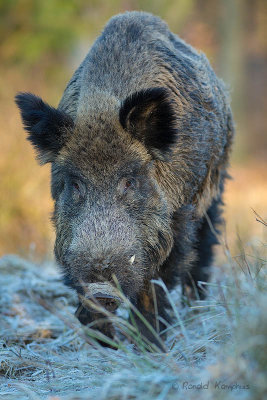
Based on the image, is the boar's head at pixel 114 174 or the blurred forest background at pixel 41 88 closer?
the boar's head at pixel 114 174

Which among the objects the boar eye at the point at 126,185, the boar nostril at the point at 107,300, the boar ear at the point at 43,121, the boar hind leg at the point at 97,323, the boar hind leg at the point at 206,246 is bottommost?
the boar hind leg at the point at 97,323

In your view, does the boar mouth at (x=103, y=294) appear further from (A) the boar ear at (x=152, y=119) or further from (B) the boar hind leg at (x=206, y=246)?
(B) the boar hind leg at (x=206, y=246)

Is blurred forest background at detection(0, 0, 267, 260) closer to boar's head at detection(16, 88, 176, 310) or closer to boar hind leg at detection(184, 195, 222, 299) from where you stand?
boar hind leg at detection(184, 195, 222, 299)

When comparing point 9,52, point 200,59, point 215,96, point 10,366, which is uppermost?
point 9,52

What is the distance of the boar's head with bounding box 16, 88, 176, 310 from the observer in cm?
432

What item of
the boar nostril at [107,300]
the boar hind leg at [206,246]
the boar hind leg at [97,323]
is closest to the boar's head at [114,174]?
the boar nostril at [107,300]

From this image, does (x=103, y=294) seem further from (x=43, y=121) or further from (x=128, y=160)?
(x=43, y=121)

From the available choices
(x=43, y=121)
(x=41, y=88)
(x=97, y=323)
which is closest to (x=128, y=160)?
(x=43, y=121)

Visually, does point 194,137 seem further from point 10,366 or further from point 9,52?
point 9,52

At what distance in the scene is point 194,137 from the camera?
5090 mm

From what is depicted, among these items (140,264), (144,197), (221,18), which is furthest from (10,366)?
(221,18)

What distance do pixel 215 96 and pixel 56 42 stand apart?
9.07 metres

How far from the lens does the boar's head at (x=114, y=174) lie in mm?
4320

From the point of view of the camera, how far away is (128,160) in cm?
459
